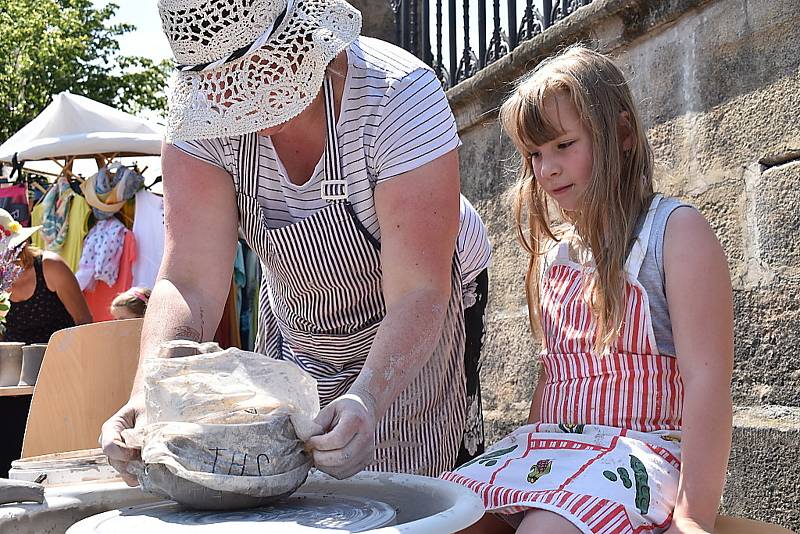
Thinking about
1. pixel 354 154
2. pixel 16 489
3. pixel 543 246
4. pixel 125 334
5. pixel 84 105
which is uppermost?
pixel 84 105

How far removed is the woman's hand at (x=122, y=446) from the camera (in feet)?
4.66

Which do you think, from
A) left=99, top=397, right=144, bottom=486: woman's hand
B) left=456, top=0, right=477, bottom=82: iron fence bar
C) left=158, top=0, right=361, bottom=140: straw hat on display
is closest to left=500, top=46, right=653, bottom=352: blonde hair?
left=158, top=0, right=361, bottom=140: straw hat on display

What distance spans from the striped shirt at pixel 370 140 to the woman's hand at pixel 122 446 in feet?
1.85

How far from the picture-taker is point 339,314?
2.07 metres

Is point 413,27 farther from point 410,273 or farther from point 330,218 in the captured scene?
point 410,273

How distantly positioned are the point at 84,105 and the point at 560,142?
16.5ft

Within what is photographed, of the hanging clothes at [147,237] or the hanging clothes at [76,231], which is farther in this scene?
the hanging clothes at [76,231]

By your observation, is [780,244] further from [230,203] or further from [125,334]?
[125,334]

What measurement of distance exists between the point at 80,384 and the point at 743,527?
2008 mm

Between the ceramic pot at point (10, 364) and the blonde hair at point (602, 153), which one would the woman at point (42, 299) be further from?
the blonde hair at point (602, 153)

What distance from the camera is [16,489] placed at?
4.76 ft

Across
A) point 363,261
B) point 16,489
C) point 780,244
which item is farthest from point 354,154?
point 780,244

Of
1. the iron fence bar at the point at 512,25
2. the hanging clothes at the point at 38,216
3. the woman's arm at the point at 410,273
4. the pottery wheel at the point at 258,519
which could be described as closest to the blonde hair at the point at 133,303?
the hanging clothes at the point at 38,216

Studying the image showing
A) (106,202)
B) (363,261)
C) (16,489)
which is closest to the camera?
(16,489)
